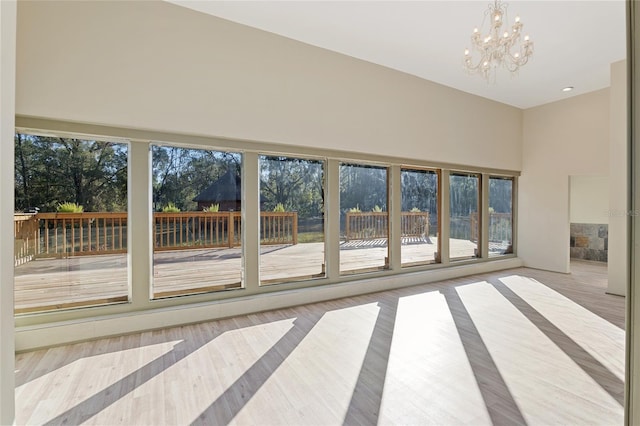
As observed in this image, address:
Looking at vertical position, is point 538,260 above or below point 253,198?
below

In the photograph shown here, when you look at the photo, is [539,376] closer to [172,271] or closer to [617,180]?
[172,271]

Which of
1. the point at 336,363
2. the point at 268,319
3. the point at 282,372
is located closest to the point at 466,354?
the point at 336,363

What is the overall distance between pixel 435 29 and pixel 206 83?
2.96 meters

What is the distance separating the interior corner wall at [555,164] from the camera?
5.77 metres

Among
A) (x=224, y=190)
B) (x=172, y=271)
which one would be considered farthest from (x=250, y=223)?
(x=172, y=271)

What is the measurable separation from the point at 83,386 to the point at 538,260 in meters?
7.94

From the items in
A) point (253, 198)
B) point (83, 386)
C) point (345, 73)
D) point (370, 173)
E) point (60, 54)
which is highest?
point (345, 73)

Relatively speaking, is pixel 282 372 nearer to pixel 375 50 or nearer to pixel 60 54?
pixel 60 54

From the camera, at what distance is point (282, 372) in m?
2.48

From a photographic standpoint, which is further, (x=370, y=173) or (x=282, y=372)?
(x=370, y=173)

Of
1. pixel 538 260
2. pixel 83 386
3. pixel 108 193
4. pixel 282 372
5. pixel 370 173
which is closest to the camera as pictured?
pixel 83 386

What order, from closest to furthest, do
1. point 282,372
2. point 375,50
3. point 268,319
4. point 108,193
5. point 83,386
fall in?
point 83,386 < point 282,372 < point 108,193 < point 268,319 < point 375,50

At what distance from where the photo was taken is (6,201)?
1.26m

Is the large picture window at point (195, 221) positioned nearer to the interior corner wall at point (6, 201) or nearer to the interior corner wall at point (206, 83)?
the interior corner wall at point (206, 83)
